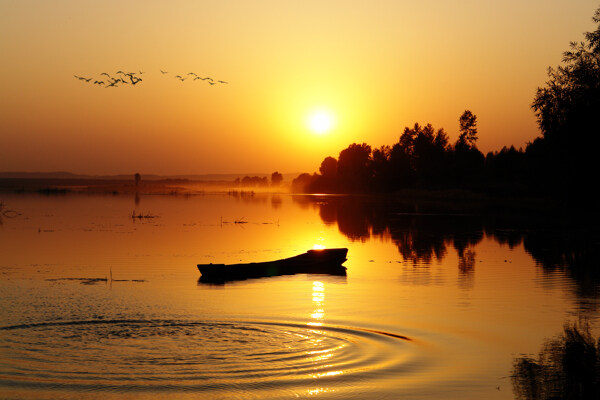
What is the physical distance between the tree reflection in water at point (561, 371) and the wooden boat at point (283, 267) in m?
22.1

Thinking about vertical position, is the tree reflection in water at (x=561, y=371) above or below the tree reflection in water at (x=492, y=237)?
below

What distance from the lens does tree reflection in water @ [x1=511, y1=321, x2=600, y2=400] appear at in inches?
741

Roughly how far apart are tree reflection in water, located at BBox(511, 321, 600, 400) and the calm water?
0.49 meters

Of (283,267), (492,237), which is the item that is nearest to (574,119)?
(283,267)

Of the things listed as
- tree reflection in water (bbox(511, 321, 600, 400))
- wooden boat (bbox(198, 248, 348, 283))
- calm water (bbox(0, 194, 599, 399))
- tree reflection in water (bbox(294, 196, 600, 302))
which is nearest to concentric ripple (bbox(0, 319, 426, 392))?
calm water (bbox(0, 194, 599, 399))

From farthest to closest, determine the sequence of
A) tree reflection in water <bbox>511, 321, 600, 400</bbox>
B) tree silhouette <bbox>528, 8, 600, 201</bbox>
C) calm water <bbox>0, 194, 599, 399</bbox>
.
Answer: tree silhouette <bbox>528, 8, 600, 201</bbox>
calm water <bbox>0, 194, 599, 399</bbox>
tree reflection in water <bbox>511, 321, 600, 400</bbox>

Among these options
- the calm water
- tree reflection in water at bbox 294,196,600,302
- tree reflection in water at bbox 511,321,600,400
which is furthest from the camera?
tree reflection in water at bbox 294,196,600,302

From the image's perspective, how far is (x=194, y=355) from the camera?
2305 centimetres

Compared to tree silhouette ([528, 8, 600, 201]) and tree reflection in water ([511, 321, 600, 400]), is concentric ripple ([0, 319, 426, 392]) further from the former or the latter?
tree silhouette ([528, 8, 600, 201])

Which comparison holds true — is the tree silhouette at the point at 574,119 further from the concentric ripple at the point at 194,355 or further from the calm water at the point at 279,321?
the concentric ripple at the point at 194,355

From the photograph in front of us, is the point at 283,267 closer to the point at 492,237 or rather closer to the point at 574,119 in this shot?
the point at 574,119

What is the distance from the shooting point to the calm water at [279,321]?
20156 millimetres

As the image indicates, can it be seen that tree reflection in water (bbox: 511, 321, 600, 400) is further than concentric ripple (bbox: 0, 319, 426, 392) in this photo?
No

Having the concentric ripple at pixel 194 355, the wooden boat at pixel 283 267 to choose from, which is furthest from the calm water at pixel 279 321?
the wooden boat at pixel 283 267
